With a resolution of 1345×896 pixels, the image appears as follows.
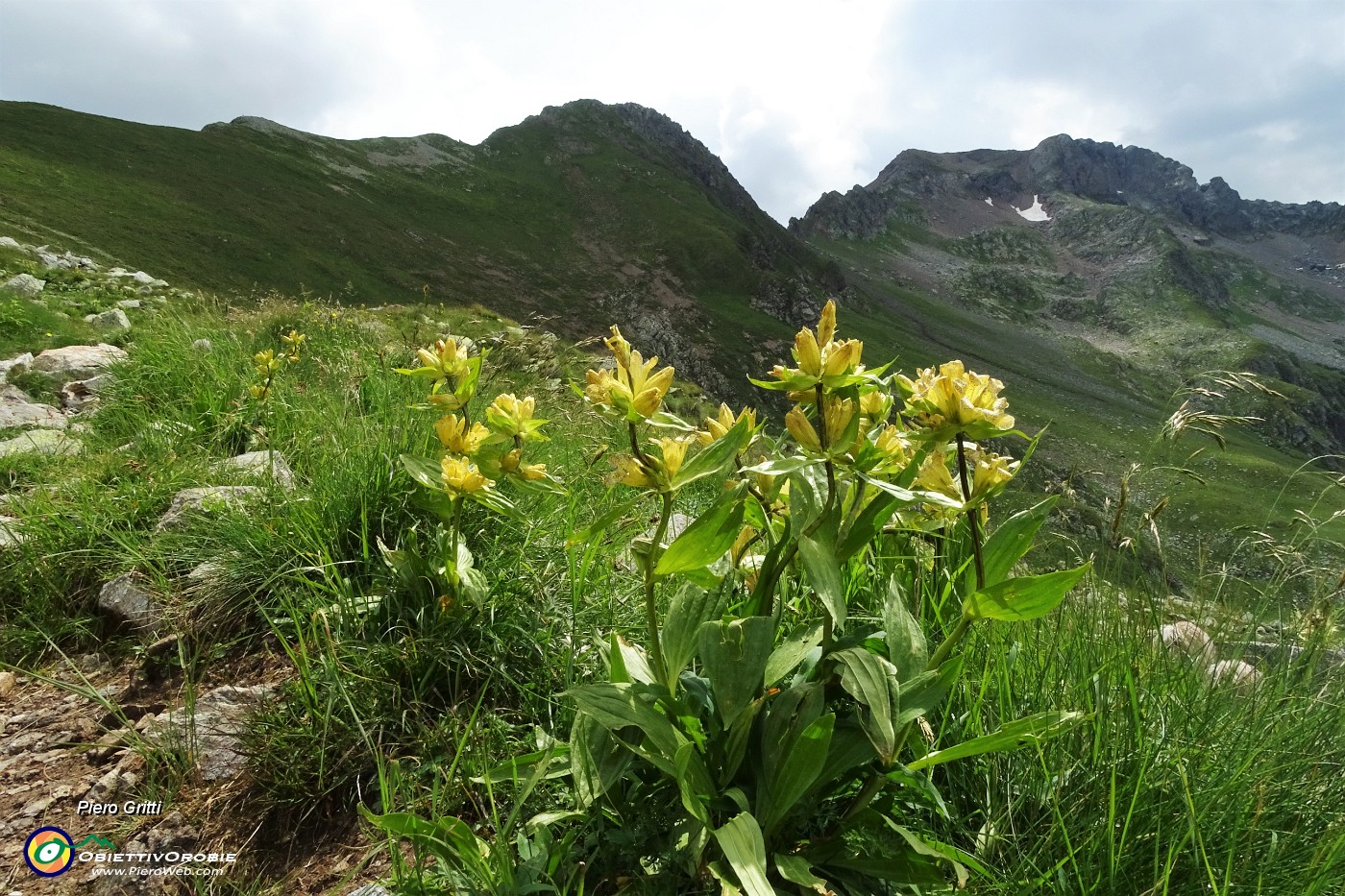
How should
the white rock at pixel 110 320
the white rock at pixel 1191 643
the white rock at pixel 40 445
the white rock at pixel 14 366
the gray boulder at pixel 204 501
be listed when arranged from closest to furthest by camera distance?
the white rock at pixel 1191 643 < the gray boulder at pixel 204 501 < the white rock at pixel 40 445 < the white rock at pixel 14 366 < the white rock at pixel 110 320

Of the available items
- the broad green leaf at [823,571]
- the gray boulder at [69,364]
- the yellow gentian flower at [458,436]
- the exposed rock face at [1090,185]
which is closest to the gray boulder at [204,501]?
the yellow gentian flower at [458,436]

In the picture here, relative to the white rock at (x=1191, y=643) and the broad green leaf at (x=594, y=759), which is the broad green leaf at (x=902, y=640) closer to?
the broad green leaf at (x=594, y=759)

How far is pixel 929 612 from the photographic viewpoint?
2.04m

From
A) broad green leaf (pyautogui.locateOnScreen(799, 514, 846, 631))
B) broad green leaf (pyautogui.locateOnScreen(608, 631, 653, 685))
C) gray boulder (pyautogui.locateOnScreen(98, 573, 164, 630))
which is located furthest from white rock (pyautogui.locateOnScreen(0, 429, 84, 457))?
broad green leaf (pyautogui.locateOnScreen(799, 514, 846, 631))

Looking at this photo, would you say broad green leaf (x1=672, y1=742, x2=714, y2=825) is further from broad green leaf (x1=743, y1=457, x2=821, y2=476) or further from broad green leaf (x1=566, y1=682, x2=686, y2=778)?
broad green leaf (x1=743, y1=457, x2=821, y2=476)

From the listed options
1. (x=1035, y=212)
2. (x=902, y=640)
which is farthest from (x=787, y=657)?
(x=1035, y=212)

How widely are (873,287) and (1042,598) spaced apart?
115m

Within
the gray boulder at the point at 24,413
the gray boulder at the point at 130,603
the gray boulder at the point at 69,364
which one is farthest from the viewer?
the gray boulder at the point at 69,364

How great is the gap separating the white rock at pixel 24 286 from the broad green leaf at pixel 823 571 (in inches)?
478

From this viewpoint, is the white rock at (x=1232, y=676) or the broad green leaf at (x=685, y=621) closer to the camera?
the broad green leaf at (x=685, y=621)

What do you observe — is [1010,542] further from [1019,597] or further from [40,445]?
[40,445]

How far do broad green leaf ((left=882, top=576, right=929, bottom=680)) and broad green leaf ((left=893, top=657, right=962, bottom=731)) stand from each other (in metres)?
0.05

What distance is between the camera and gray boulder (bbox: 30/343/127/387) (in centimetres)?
596

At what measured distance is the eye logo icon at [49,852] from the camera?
179 cm
